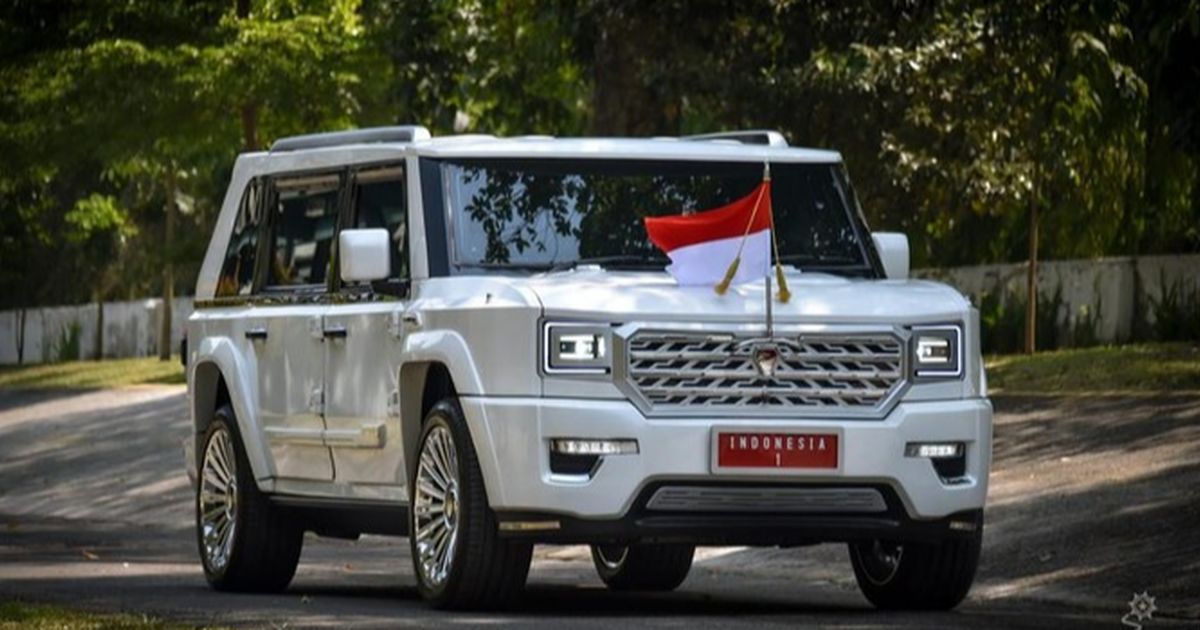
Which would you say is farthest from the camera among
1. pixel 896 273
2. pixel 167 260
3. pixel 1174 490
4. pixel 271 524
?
pixel 167 260

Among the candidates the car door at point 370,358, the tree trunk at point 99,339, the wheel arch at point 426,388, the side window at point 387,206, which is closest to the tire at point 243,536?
the car door at point 370,358

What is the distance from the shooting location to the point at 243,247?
53.7 ft

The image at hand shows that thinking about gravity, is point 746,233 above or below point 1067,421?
above

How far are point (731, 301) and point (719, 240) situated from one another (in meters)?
0.45

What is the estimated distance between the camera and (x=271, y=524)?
15.5 meters

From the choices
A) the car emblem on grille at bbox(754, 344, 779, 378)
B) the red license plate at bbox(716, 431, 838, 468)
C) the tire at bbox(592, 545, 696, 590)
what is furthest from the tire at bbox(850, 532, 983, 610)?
A: the tire at bbox(592, 545, 696, 590)

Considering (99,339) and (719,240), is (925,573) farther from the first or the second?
(99,339)

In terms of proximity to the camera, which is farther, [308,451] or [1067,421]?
[1067,421]

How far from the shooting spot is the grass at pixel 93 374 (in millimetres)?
41750

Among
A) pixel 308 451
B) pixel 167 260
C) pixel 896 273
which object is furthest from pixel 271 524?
pixel 167 260

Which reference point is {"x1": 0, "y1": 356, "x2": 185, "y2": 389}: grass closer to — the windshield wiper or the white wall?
the white wall

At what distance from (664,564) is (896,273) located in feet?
8.53

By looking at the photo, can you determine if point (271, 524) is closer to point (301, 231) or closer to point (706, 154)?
point (301, 231)

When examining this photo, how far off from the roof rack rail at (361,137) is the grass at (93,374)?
2391 centimetres
